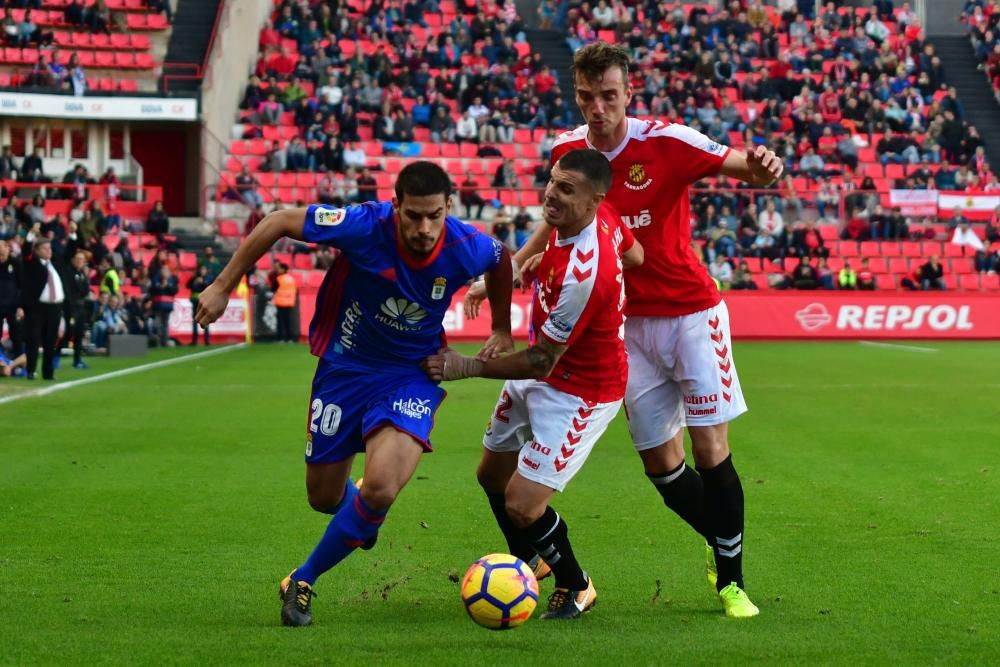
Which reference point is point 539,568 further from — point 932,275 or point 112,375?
point 932,275

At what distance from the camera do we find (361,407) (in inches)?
255

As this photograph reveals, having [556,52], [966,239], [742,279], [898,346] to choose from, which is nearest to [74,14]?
[556,52]

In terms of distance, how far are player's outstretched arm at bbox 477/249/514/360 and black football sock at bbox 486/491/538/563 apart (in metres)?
0.77

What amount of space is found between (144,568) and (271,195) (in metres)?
28.6

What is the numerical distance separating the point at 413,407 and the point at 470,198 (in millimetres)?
28384

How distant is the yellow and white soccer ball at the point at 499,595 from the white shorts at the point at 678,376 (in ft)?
3.82

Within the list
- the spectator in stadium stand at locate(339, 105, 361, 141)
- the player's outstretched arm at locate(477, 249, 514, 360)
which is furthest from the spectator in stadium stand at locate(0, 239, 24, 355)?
the spectator in stadium stand at locate(339, 105, 361, 141)

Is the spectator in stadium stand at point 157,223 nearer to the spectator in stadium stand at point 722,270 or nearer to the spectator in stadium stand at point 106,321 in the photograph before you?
the spectator in stadium stand at point 106,321

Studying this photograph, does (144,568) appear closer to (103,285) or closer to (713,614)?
(713,614)

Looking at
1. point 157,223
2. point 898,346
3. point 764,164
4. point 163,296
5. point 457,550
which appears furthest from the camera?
point 157,223

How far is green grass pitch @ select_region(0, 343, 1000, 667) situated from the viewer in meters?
5.57

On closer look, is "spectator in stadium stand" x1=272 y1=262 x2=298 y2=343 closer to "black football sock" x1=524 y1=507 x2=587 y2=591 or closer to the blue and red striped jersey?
the blue and red striped jersey

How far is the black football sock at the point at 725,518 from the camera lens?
6.57 metres

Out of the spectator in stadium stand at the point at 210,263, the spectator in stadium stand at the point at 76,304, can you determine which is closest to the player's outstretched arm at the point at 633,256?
the spectator in stadium stand at the point at 76,304
